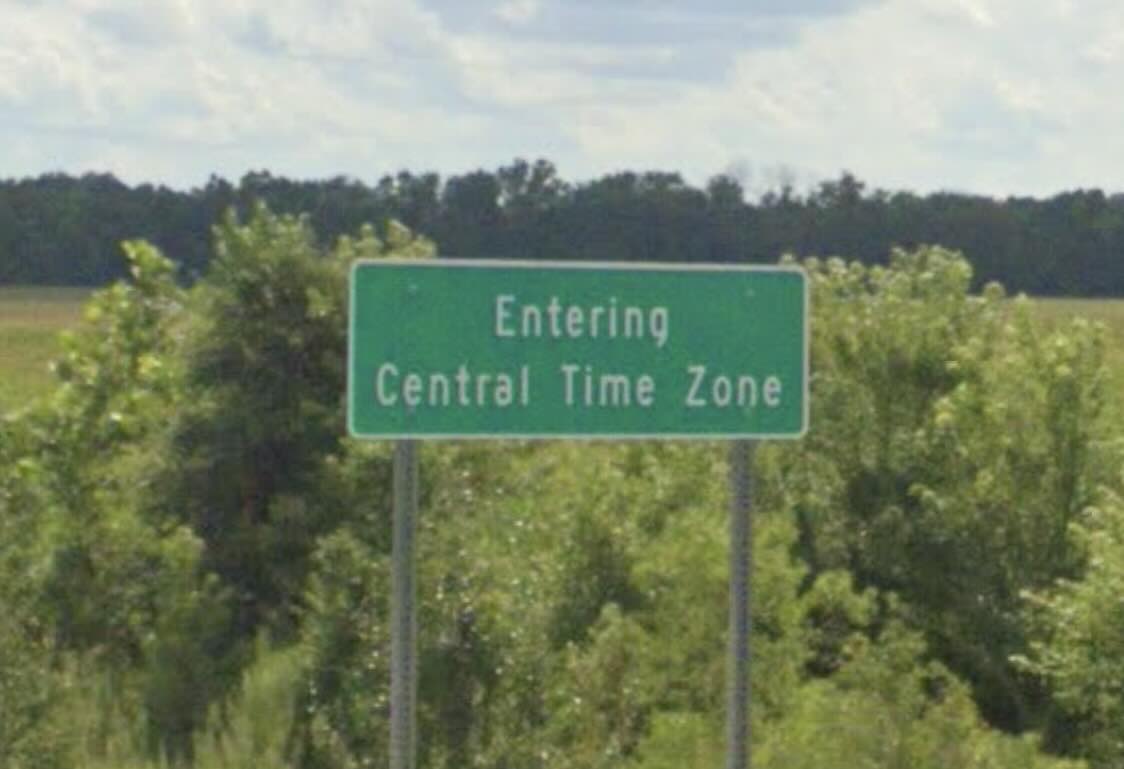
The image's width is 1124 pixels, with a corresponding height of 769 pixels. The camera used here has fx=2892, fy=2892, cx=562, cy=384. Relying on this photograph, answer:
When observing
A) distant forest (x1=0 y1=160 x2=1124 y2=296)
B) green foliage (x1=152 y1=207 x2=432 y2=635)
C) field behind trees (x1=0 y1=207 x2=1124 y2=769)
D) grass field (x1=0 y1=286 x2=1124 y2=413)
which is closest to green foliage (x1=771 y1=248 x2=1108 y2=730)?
field behind trees (x1=0 y1=207 x2=1124 y2=769)

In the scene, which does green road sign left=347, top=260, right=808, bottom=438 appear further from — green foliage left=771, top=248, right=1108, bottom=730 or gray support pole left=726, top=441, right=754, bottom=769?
green foliage left=771, top=248, right=1108, bottom=730

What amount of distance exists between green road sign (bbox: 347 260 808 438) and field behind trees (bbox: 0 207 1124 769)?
14.0ft

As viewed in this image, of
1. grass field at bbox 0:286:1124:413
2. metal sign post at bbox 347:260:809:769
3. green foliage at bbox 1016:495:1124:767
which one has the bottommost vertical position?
green foliage at bbox 1016:495:1124:767

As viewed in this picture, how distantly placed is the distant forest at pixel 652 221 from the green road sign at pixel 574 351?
20.0 meters

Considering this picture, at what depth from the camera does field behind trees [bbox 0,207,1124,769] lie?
49.2ft

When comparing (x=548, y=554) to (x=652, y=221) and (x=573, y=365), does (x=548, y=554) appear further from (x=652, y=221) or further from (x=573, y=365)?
(x=652, y=221)

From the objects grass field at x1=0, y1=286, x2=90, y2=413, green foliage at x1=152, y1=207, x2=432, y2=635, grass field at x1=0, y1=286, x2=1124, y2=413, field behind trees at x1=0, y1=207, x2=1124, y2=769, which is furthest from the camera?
grass field at x1=0, y1=286, x2=90, y2=413

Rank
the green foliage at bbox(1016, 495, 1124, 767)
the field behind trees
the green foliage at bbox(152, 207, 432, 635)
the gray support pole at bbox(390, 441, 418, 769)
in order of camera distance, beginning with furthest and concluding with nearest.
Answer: the green foliage at bbox(152, 207, 432, 635) → the green foliage at bbox(1016, 495, 1124, 767) → the field behind trees → the gray support pole at bbox(390, 441, 418, 769)

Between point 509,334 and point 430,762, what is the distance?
7064 mm

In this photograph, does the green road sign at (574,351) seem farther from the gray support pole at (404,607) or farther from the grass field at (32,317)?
the grass field at (32,317)

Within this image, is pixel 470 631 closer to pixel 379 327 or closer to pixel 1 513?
pixel 1 513

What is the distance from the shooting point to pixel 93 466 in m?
21.1

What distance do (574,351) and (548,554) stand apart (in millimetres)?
9015

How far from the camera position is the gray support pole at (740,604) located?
862 centimetres
